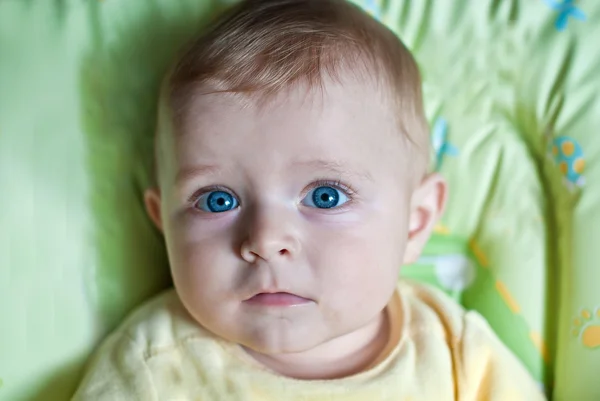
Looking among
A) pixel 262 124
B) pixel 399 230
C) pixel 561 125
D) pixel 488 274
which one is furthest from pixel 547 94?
pixel 262 124

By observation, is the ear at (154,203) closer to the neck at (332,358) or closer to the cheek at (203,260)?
the cheek at (203,260)

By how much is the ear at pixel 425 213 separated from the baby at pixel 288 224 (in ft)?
0.12

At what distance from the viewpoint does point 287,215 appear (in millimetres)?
934

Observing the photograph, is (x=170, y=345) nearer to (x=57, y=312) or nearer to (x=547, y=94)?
(x=57, y=312)

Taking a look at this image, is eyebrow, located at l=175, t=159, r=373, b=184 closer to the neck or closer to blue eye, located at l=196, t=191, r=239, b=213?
blue eye, located at l=196, t=191, r=239, b=213

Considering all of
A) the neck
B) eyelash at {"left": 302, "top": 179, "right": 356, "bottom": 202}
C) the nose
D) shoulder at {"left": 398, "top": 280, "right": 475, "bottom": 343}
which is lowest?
the neck

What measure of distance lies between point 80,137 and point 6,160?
4.4 inches

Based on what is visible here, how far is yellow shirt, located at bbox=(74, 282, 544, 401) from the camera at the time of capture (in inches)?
39.2

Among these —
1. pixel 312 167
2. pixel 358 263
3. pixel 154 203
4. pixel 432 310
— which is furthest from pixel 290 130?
pixel 432 310

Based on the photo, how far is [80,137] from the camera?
3.75 feet

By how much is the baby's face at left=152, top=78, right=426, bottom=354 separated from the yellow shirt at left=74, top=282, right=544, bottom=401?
0.20 ft

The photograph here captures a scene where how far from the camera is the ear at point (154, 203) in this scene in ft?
3.64

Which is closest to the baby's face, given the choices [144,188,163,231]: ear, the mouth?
the mouth

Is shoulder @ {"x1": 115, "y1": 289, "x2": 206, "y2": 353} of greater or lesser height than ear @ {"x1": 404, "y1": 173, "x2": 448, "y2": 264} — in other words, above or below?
below
